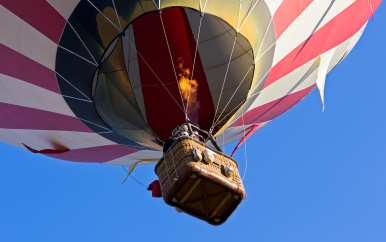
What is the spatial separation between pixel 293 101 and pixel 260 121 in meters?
0.44

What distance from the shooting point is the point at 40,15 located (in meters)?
7.40

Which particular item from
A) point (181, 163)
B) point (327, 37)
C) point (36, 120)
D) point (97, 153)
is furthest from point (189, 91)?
point (97, 153)

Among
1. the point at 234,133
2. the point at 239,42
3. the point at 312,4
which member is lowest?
the point at 234,133

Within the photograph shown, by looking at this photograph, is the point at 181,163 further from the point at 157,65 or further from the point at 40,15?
the point at 40,15

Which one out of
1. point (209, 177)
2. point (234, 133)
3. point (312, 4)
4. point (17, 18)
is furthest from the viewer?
point (234, 133)

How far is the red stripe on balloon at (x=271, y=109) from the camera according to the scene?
28.7 feet

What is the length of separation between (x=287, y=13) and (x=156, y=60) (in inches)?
52.9

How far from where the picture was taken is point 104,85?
25.4 feet

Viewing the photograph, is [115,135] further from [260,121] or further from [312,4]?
[312,4]

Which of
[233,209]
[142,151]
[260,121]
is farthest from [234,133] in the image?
[233,209]

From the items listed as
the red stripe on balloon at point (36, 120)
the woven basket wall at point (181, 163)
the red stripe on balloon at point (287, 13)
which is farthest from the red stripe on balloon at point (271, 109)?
the woven basket wall at point (181, 163)

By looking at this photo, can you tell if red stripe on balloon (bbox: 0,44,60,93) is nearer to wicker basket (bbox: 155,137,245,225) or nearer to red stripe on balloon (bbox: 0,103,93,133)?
red stripe on balloon (bbox: 0,103,93,133)

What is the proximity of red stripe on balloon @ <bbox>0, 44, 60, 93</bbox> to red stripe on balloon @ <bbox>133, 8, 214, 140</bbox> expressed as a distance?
2.95ft

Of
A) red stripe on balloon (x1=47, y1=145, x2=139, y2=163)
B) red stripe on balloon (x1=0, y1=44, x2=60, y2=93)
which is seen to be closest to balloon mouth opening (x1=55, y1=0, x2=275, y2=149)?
red stripe on balloon (x1=0, y1=44, x2=60, y2=93)
